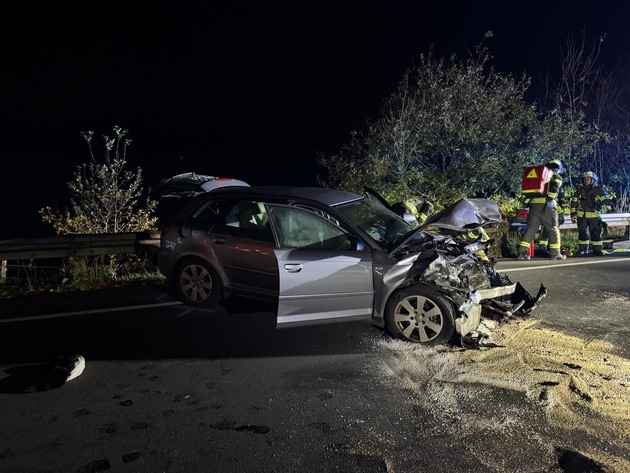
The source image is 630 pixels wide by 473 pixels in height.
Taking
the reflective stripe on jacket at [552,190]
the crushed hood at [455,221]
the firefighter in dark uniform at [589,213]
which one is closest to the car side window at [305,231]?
the crushed hood at [455,221]

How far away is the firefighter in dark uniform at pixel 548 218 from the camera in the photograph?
9.52 metres

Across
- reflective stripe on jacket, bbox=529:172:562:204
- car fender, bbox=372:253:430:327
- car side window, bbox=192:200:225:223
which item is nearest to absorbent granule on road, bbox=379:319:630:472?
car fender, bbox=372:253:430:327

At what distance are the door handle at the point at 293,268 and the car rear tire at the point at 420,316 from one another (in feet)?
3.14

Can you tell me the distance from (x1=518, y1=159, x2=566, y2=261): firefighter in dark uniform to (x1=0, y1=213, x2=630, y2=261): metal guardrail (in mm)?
7415

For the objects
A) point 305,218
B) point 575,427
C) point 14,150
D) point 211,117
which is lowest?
point 575,427

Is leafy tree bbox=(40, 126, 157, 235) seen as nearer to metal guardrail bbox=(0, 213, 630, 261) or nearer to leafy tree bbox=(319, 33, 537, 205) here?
metal guardrail bbox=(0, 213, 630, 261)

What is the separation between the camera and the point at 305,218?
5008 millimetres

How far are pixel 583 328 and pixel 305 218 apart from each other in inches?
125

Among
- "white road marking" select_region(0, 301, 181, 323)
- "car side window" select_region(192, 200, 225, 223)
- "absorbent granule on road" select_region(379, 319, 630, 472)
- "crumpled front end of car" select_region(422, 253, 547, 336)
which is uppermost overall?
"car side window" select_region(192, 200, 225, 223)

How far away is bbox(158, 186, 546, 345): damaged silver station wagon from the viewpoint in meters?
4.53

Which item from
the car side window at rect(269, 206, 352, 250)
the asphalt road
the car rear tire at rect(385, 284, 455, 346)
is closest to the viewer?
the asphalt road

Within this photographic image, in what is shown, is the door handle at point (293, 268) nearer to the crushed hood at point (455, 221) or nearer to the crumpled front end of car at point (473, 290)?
the crushed hood at point (455, 221)

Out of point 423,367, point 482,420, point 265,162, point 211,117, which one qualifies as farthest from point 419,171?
point 211,117

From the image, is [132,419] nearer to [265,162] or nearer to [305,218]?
[305,218]
